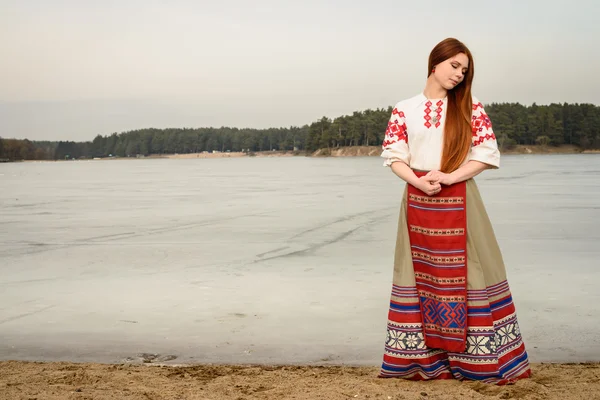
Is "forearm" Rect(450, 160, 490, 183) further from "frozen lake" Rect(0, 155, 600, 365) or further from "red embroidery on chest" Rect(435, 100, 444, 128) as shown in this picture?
"frozen lake" Rect(0, 155, 600, 365)

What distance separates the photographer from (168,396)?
150 inches

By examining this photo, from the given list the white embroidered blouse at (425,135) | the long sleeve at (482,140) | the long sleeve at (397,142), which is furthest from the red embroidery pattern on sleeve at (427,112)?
the long sleeve at (482,140)

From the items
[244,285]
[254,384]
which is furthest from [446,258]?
[244,285]

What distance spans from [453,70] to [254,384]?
2068mm

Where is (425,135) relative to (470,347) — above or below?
above

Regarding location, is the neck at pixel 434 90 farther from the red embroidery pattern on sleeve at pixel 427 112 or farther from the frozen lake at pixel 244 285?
the frozen lake at pixel 244 285

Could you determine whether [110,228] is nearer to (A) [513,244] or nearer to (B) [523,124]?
(A) [513,244]

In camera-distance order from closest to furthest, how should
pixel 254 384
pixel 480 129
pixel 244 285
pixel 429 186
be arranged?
pixel 429 186
pixel 480 129
pixel 254 384
pixel 244 285

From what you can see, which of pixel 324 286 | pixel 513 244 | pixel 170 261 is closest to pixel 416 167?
pixel 324 286

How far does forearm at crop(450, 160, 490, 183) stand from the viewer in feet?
12.0

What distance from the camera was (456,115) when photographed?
3.70m

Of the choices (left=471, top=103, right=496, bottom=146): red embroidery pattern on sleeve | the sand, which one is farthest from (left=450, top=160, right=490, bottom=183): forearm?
the sand

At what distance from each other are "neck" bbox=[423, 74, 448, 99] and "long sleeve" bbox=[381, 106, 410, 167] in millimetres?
185

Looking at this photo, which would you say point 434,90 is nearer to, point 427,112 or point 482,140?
point 427,112
